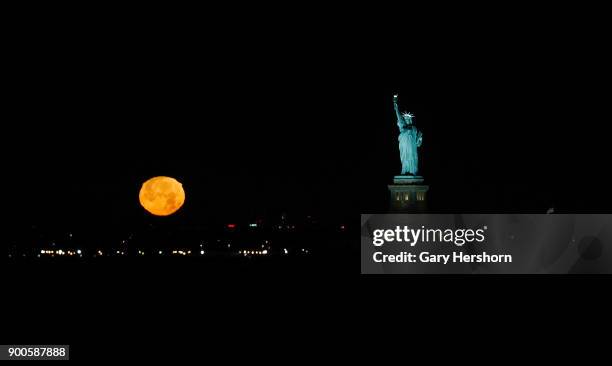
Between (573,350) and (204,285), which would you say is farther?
(204,285)

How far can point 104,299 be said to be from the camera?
20469mm

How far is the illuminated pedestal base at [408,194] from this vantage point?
154 ft

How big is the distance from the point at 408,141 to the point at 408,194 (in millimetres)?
3291

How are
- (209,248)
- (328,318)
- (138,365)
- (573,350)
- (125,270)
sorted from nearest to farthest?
(138,365) < (573,350) < (328,318) < (125,270) < (209,248)

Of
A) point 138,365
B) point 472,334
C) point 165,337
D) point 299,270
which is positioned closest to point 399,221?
point 299,270

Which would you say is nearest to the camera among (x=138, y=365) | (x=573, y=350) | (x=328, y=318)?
(x=138, y=365)

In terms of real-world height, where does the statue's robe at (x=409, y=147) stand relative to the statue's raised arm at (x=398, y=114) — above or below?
below

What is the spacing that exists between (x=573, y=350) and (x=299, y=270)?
19.6m

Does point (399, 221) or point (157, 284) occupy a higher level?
point (399, 221)

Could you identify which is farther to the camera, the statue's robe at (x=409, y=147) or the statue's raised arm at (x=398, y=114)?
the statue's robe at (x=409, y=147)

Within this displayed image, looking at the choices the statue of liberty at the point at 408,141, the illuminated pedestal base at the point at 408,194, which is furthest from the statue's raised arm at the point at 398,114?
the illuminated pedestal base at the point at 408,194

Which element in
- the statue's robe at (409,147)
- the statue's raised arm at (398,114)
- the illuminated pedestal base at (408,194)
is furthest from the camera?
the illuminated pedestal base at (408,194)

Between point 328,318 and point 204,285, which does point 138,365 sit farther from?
point 204,285

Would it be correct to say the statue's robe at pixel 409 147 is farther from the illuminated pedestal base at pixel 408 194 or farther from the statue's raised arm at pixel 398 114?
the illuminated pedestal base at pixel 408 194
